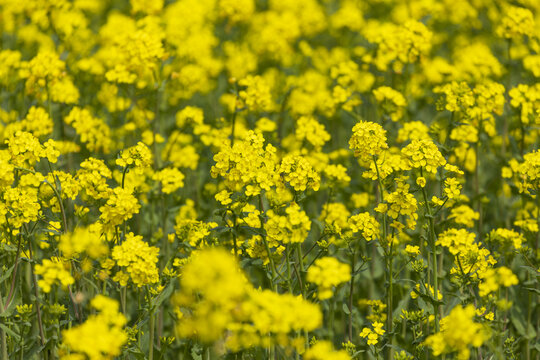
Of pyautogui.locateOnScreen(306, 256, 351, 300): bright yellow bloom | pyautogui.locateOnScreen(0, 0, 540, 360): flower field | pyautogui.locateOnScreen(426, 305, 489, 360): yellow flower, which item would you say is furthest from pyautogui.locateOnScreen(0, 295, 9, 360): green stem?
pyautogui.locateOnScreen(426, 305, 489, 360): yellow flower

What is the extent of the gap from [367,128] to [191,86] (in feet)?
13.9

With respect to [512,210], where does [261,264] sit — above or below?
below

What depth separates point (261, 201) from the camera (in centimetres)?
443

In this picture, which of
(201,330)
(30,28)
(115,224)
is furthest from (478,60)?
(30,28)

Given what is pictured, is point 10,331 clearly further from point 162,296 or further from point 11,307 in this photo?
point 162,296

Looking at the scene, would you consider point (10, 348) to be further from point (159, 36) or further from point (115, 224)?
point (159, 36)

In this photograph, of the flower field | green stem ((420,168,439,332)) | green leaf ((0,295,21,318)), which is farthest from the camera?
green leaf ((0,295,21,318))

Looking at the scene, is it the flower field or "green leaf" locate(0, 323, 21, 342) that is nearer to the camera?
the flower field

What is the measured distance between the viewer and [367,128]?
4559mm

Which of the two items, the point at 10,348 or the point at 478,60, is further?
the point at 478,60

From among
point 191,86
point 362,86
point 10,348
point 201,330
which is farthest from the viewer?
point 191,86

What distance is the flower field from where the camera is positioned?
407 centimetres

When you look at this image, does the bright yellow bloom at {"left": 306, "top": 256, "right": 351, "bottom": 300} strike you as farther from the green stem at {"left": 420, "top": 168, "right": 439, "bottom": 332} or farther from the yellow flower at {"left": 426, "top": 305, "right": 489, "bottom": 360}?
the green stem at {"left": 420, "top": 168, "right": 439, "bottom": 332}

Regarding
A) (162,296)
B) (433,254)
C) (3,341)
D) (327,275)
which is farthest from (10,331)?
(433,254)
